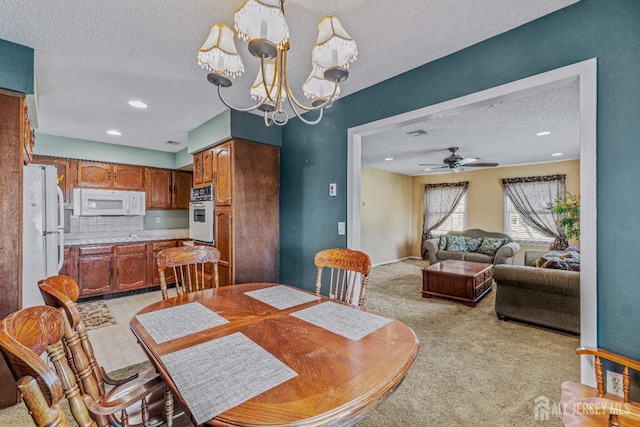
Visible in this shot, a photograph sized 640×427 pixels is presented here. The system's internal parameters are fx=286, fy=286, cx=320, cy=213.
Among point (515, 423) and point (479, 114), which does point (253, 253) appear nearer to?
point (515, 423)

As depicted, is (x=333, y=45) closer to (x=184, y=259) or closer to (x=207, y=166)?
(x=184, y=259)

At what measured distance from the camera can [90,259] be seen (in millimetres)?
4090

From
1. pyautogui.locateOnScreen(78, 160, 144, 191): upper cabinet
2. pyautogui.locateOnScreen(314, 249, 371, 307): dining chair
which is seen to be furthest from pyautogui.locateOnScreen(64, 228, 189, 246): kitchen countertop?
pyautogui.locateOnScreen(314, 249, 371, 307): dining chair

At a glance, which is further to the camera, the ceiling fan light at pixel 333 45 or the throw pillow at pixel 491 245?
the throw pillow at pixel 491 245

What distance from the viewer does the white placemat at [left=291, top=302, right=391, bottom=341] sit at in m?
1.23

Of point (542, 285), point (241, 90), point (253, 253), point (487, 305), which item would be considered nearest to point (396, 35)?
point (241, 90)

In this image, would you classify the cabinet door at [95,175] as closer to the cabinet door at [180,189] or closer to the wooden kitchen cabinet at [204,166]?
the cabinet door at [180,189]

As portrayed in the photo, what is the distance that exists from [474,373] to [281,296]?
176 cm

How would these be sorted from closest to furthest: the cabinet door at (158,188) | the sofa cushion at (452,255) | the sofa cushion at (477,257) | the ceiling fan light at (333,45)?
the ceiling fan light at (333,45)
the cabinet door at (158,188)
the sofa cushion at (477,257)
the sofa cushion at (452,255)

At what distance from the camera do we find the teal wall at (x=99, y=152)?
13.3 ft

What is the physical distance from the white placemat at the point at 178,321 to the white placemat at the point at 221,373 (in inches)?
6.9

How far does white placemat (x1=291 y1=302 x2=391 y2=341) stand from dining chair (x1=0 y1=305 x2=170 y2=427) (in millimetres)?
659

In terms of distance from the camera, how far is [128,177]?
4730mm

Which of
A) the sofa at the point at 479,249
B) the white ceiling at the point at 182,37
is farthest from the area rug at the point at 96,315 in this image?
the sofa at the point at 479,249
